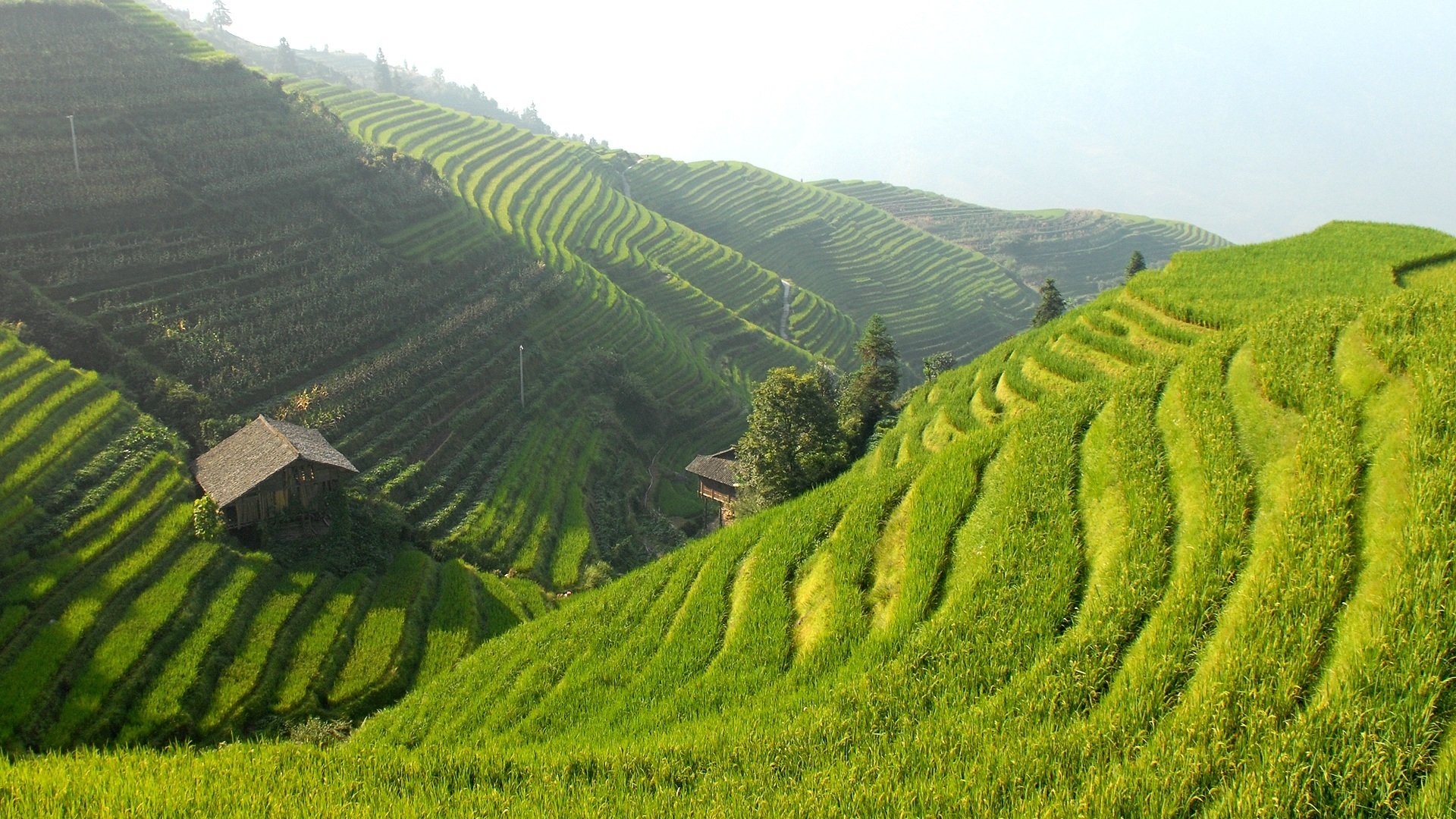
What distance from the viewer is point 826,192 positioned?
12338 centimetres

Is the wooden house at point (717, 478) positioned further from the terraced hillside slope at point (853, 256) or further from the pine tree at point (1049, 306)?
the terraced hillside slope at point (853, 256)

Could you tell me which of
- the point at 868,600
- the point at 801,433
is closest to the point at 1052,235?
the point at 801,433

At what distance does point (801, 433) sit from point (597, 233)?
47668 mm

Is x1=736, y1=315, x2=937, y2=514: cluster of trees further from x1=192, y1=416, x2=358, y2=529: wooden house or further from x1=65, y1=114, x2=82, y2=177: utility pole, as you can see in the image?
x1=65, y1=114, x2=82, y2=177: utility pole

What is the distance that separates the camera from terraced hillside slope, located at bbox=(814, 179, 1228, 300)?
120m

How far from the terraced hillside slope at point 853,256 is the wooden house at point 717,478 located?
36699 mm

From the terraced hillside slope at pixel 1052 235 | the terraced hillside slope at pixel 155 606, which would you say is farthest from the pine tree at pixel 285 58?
the terraced hillside slope at pixel 155 606

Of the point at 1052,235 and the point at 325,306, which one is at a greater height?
the point at 1052,235

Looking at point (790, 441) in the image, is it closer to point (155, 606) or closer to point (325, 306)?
point (155, 606)

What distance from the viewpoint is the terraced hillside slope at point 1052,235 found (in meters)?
120

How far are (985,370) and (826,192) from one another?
350ft

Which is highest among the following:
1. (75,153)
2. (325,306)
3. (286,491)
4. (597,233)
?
(75,153)

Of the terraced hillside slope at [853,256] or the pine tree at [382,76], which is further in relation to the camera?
the pine tree at [382,76]

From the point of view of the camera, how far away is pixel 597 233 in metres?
69.8
